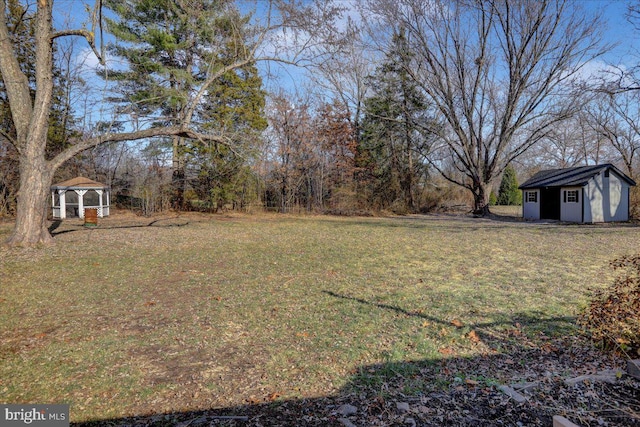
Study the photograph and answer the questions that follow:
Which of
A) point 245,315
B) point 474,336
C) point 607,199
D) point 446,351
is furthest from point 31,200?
point 607,199

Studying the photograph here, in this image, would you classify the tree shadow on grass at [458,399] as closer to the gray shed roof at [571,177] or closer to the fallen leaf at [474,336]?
the fallen leaf at [474,336]

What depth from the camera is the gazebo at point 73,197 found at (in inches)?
545

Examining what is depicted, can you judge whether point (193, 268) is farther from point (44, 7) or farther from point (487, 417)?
point (44, 7)

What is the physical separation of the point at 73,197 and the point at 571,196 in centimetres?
2089

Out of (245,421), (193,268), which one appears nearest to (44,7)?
(193,268)

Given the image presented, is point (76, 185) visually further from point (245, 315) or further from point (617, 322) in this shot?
point (617, 322)

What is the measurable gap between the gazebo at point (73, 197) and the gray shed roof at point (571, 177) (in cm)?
1985

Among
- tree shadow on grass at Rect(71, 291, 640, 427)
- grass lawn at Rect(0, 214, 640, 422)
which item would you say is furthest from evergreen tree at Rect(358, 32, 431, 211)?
tree shadow on grass at Rect(71, 291, 640, 427)

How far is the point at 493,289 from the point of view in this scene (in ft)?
16.5

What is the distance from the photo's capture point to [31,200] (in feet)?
24.0

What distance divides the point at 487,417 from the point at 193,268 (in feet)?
17.1

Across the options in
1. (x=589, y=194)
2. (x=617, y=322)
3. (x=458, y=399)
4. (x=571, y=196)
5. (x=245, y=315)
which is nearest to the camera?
(x=458, y=399)

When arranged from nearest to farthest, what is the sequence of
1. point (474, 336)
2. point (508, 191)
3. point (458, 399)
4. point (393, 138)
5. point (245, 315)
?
point (458, 399)
point (474, 336)
point (245, 315)
point (393, 138)
point (508, 191)

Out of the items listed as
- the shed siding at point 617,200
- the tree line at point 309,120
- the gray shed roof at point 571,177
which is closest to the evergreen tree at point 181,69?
the tree line at point 309,120
